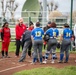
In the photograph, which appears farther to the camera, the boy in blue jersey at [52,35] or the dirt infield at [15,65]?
the boy in blue jersey at [52,35]

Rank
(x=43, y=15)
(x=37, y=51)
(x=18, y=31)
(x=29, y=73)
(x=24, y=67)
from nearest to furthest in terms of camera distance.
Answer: (x=29, y=73) < (x=24, y=67) < (x=37, y=51) < (x=18, y=31) < (x=43, y=15)

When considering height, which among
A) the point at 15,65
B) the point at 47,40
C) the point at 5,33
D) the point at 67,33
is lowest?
the point at 15,65

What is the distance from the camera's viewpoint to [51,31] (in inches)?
596

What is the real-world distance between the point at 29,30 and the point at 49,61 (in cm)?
176

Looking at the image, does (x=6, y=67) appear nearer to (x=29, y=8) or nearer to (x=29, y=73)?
(x=29, y=73)

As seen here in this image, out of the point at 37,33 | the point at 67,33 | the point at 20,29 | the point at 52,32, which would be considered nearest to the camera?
the point at 37,33

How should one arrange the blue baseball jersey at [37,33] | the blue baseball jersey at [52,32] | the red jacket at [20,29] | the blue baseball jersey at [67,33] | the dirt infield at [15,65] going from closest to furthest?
the dirt infield at [15,65], the blue baseball jersey at [37,33], the blue baseball jersey at [52,32], the blue baseball jersey at [67,33], the red jacket at [20,29]

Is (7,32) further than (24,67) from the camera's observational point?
Yes

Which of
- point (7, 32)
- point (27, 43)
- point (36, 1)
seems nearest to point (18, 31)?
point (7, 32)

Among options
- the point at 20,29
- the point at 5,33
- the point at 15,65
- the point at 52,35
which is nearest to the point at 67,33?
the point at 52,35

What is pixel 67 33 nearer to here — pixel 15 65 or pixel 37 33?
pixel 37 33

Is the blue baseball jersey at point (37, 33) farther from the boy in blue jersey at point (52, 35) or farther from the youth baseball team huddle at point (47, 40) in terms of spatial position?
the boy in blue jersey at point (52, 35)

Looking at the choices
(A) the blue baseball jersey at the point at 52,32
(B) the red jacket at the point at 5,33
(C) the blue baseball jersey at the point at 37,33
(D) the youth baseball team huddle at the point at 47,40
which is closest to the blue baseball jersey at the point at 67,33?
(D) the youth baseball team huddle at the point at 47,40

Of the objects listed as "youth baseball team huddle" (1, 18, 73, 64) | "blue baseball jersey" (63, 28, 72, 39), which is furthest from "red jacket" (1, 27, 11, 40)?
"blue baseball jersey" (63, 28, 72, 39)
